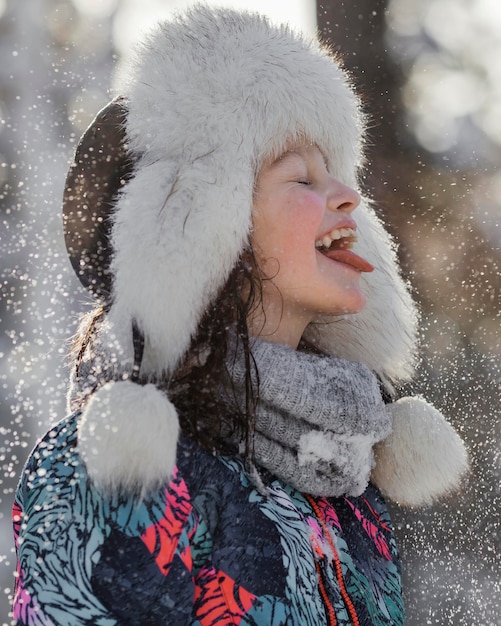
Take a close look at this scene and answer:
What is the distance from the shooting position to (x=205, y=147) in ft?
4.61

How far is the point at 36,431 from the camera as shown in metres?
3.80

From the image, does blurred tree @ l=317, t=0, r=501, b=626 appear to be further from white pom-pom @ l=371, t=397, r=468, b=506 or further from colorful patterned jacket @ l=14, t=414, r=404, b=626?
colorful patterned jacket @ l=14, t=414, r=404, b=626

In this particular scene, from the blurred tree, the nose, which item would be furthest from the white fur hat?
the blurred tree

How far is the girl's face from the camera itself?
144cm

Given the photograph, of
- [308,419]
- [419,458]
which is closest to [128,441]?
[308,419]

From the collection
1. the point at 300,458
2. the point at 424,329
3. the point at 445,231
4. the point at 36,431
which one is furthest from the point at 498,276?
the point at 36,431

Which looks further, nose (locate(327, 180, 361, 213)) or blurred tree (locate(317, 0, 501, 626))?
blurred tree (locate(317, 0, 501, 626))

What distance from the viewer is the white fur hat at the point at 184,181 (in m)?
1.16

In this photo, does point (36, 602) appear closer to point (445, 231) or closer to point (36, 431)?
point (445, 231)

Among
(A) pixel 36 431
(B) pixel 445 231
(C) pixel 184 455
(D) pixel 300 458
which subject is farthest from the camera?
(A) pixel 36 431

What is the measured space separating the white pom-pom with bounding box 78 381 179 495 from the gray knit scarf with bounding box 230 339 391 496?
0.23 meters

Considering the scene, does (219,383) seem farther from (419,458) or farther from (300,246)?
(419,458)

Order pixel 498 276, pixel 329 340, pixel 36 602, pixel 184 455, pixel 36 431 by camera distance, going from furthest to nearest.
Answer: pixel 36 431 → pixel 498 276 → pixel 329 340 → pixel 184 455 → pixel 36 602

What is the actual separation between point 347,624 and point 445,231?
5.95 ft
